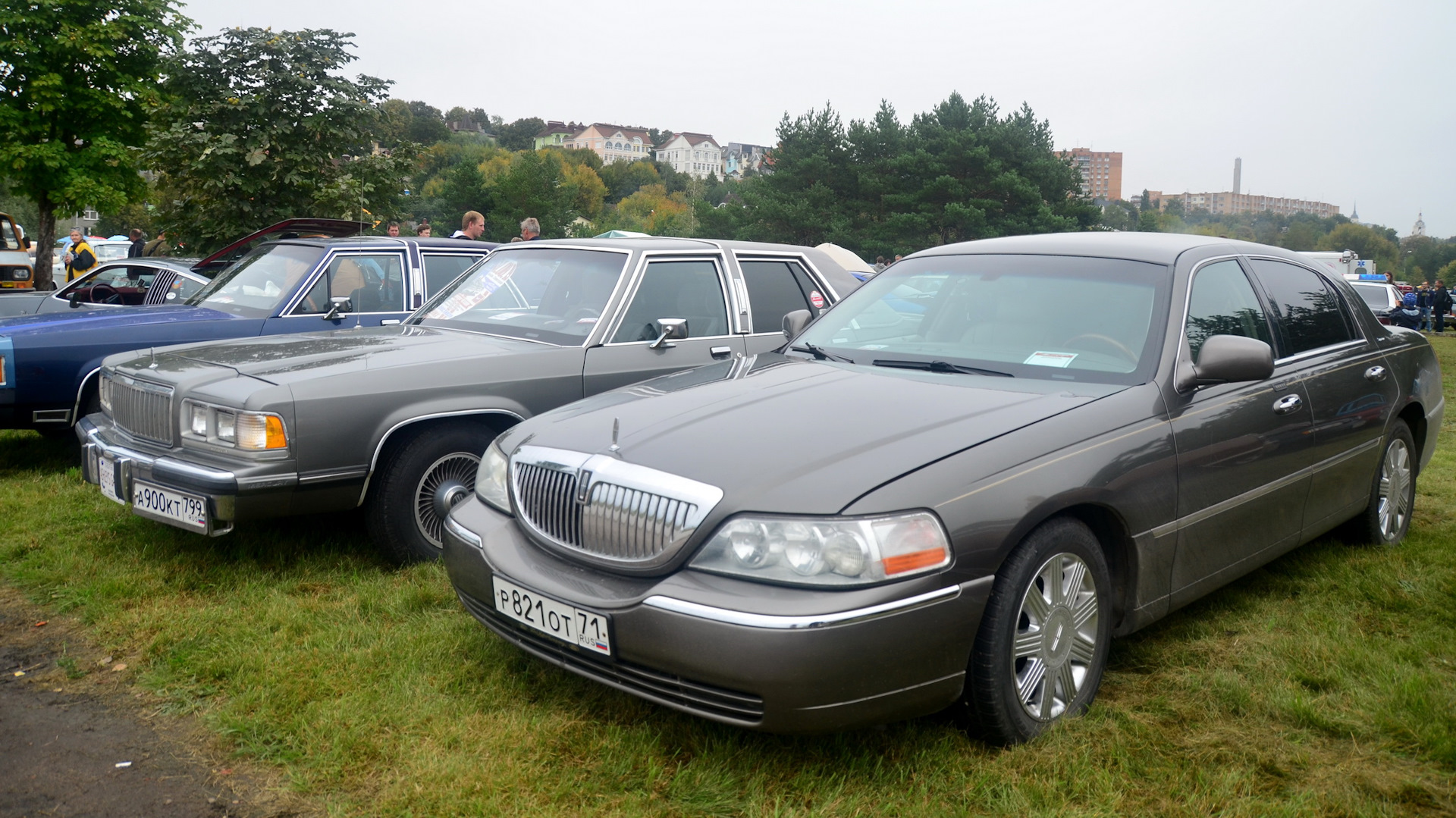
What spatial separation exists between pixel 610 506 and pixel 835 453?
649 millimetres

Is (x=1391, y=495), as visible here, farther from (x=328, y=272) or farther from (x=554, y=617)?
(x=328, y=272)

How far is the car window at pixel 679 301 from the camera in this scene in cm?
545

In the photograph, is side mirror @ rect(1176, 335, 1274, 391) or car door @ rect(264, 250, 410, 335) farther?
car door @ rect(264, 250, 410, 335)

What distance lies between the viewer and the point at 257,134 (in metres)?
13.2

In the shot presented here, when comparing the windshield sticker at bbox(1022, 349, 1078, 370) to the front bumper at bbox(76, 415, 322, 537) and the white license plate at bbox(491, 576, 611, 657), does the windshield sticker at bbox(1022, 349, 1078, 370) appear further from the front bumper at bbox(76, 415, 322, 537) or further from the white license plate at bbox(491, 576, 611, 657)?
the front bumper at bbox(76, 415, 322, 537)

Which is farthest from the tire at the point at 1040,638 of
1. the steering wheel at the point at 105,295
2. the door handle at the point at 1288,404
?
the steering wheel at the point at 105,295

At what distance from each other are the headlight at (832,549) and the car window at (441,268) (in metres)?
5.11

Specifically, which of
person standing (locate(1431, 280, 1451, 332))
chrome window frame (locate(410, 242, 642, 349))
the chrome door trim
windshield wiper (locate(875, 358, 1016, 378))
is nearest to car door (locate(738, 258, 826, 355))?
chrome window frame (locate(410, 242, 642, 349))

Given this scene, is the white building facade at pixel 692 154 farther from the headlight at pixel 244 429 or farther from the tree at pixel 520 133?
the headlight at pixel 244 429

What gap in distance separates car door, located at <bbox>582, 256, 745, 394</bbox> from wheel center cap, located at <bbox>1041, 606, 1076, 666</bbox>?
2.74 meters

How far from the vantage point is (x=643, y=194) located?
4203 inches

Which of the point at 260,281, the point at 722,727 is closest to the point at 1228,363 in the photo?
the point at 722,727

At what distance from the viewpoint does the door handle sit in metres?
3.93

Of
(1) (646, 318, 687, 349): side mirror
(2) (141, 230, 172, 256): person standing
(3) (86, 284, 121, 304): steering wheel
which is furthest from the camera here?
(2) (141, 230, 172, 256): person standing
